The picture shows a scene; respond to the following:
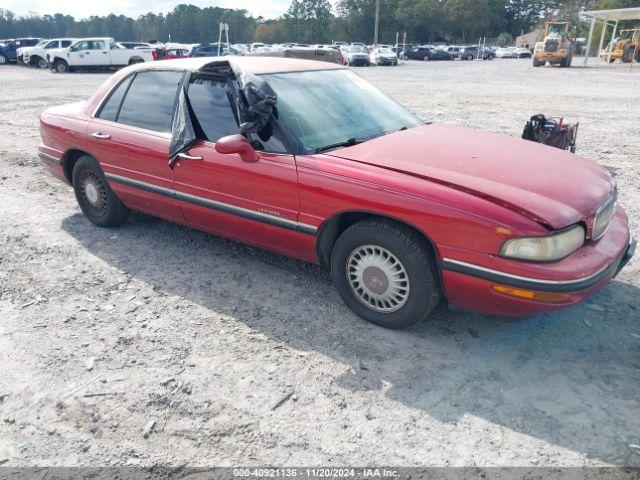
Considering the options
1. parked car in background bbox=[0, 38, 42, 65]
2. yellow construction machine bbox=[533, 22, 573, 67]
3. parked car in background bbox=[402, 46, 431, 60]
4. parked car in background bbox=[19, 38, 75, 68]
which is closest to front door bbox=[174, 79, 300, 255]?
parked car in background bbox=[19, 38, 75, 68]

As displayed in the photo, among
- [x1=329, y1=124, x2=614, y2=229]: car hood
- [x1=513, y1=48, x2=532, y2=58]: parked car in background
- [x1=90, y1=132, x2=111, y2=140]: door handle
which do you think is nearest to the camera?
[x1=329, y1=124, x2=614, y2=229]: car hood

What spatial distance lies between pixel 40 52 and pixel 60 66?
320cm

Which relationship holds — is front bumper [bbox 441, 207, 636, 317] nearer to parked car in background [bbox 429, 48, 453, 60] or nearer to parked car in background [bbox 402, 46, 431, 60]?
parked car in background [bbox 402, 46, 431, 60]

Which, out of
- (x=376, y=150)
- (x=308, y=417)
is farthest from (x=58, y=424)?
(x=376, y=150)

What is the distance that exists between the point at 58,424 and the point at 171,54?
28.5 m

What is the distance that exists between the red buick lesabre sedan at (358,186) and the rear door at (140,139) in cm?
1

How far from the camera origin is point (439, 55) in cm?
4809

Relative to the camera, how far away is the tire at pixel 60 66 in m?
26.2

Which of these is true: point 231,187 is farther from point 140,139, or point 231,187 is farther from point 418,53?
point 418,53

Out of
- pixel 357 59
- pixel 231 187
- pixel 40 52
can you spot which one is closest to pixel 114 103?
pixel 231 187

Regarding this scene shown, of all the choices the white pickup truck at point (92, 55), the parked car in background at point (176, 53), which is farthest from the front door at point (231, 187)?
the parked car in background at point (176, 53)

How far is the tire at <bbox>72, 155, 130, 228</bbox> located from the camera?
189 inches

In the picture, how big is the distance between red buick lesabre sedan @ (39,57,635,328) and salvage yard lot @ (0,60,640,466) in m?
0.36

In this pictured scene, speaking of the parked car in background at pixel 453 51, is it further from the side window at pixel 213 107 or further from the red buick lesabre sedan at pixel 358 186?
the side window at pixel 213 107
